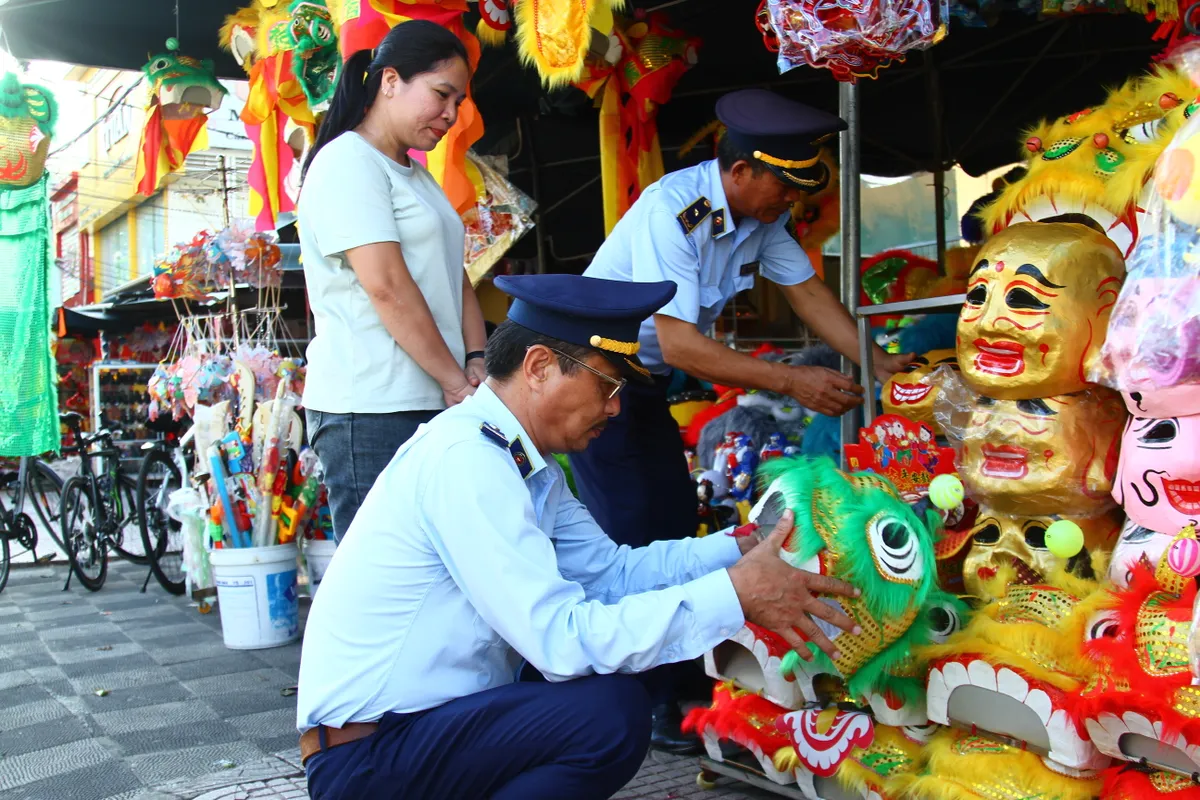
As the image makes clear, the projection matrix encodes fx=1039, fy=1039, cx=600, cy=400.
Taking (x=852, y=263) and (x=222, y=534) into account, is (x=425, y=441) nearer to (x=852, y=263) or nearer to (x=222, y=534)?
(x=852, y=263)

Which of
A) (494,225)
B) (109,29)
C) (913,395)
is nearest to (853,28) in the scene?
(913,395)

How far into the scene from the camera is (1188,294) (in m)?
1.63

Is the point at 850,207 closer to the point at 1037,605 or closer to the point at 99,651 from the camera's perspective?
the point at 1037,605

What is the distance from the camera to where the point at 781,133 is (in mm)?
2602

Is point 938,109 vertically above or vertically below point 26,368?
above

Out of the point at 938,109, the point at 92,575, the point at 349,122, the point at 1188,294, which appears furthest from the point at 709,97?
the point at 92,575

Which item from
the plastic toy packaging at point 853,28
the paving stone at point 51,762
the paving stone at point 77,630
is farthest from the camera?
the paving stone at point 77,630

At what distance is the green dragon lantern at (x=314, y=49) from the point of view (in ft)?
12.6

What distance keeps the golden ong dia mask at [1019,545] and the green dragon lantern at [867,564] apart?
0.35 feet

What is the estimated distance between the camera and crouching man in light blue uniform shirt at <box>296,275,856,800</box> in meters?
1.57

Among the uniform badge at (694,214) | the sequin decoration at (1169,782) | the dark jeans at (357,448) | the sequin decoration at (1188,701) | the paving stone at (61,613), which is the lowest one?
the paving stone at (61,613)

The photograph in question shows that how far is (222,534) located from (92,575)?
7.73ft

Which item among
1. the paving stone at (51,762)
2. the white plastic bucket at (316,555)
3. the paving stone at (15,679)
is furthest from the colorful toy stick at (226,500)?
the paving stone at (51,762)

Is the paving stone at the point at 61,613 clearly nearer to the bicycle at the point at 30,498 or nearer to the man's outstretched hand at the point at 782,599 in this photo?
the bicycle at the point at 30,498
